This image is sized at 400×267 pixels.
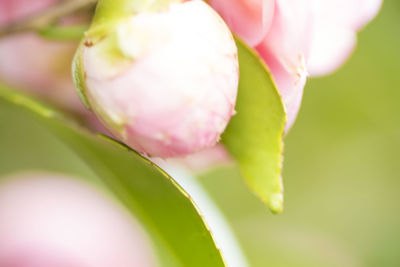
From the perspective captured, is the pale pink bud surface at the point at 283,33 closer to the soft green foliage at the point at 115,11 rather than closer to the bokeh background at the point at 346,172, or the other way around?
the soft green foliage at the point at 115,11

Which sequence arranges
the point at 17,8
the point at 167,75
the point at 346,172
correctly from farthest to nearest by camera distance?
the point at 346,172 → the point at 17,8 → the point at 167,75

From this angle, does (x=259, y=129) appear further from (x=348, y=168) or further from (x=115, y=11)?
(x=348, y=168)

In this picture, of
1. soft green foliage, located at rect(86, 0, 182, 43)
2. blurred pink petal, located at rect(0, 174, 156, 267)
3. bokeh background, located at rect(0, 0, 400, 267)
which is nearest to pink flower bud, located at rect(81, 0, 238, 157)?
soft green foliage, located at rect(86, 0, 182, 43)

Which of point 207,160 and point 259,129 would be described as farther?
point 207,160

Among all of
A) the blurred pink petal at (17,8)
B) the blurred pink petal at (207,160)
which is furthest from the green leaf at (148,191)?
the blurred pink petal at (17,8)

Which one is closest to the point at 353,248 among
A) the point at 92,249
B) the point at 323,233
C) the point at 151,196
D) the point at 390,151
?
the point at 323,233

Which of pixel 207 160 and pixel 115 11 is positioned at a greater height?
pixel 115 11

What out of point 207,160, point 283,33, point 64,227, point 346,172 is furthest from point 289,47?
point 346,172

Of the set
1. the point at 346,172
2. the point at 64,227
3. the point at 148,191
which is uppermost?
the point at 148,191
